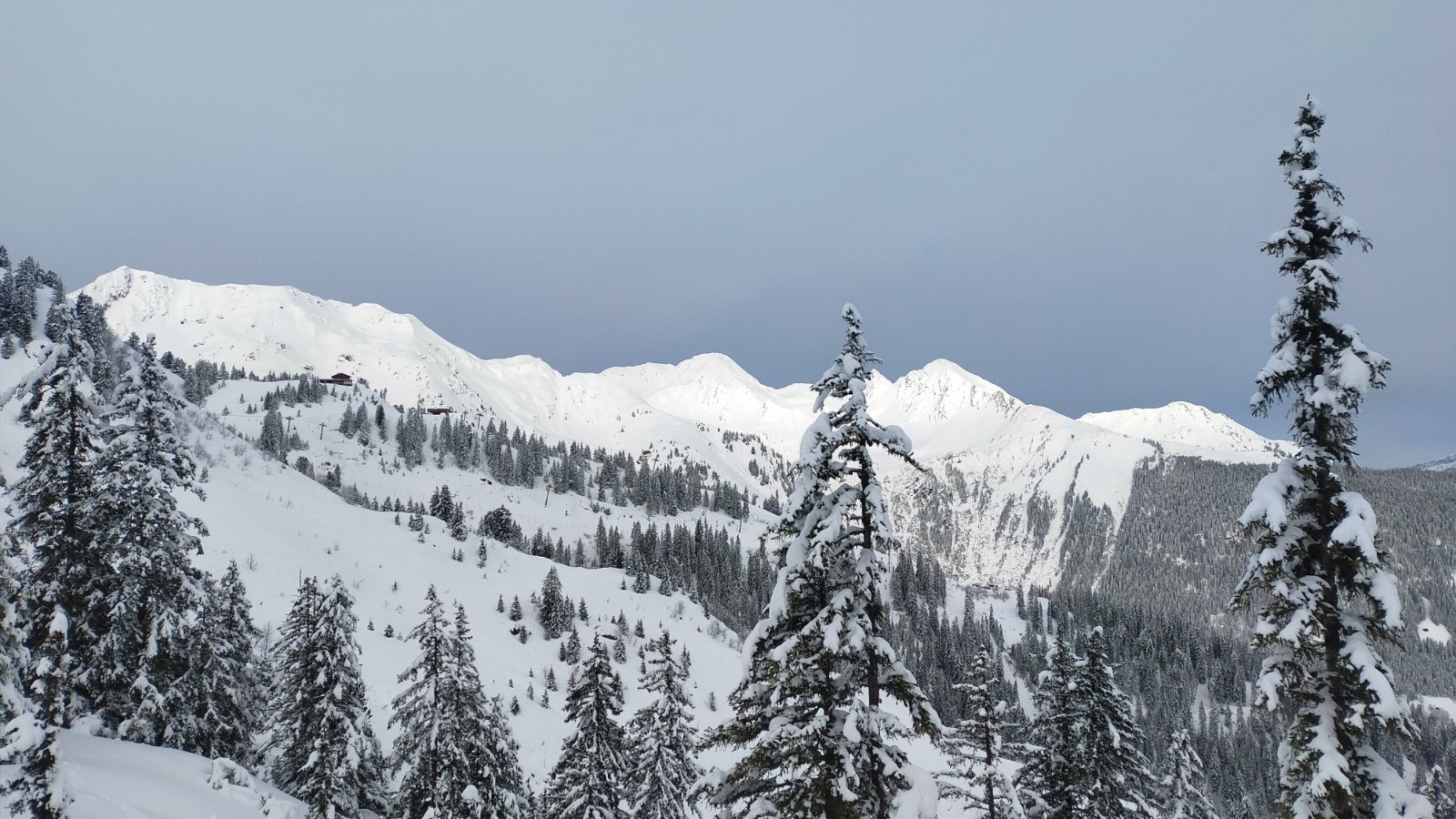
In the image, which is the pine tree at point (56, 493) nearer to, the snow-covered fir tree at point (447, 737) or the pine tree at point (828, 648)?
the snow-covered fir tree at point (447, 737)

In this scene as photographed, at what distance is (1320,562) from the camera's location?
1020 cm

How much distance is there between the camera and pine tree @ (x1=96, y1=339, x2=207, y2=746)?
20094mm

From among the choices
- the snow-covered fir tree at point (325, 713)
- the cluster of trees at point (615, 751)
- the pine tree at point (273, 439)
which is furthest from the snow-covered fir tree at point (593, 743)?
the pine tree at point (273, 439)

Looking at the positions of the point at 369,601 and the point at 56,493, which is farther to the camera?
the point at 369,601

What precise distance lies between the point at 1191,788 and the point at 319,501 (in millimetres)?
99575

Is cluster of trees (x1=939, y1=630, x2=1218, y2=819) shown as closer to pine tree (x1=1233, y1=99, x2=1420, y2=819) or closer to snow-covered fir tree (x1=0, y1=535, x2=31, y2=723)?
pine tree (x1=1233, y1=99, x2=1420, y2=819)

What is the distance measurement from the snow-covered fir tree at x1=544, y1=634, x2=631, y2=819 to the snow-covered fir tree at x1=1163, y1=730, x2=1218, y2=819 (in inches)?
758

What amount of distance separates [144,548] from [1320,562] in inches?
1108

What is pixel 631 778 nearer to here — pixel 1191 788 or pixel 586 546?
pixel 1191 788

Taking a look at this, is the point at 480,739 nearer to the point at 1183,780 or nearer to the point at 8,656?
the point at 8,656

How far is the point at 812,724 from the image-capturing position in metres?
11.0

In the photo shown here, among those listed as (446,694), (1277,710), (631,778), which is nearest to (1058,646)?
(1277,710)

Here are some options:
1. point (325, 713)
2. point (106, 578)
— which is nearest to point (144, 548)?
point (106, 578)

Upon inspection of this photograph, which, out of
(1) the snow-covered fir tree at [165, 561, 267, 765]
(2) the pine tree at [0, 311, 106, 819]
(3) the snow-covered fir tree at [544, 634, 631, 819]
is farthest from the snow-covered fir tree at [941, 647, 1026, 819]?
(1) the snow-covered fir tree at [165, 561, 267, 765]
